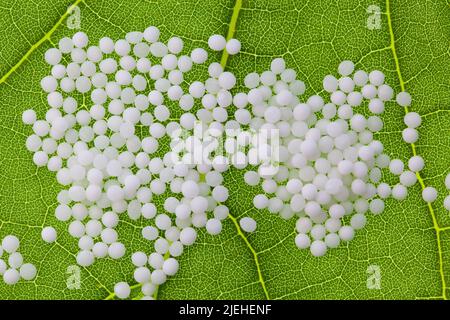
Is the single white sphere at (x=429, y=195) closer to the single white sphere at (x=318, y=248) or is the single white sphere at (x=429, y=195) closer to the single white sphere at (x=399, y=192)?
the single white sphere at (x=399, y=192)

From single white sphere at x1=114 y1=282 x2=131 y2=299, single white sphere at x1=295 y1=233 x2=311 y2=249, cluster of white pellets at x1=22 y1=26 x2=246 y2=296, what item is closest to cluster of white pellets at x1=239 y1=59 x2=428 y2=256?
single white sphere at x1=295 y1=233 x2=311 y2=249

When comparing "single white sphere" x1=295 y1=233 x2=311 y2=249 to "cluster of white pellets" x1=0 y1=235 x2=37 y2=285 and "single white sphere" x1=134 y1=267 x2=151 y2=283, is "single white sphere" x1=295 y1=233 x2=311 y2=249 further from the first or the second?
"cluster of white pellets" x1=0 y1=235 x2=37 y2=285

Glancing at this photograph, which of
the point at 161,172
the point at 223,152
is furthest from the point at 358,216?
the point at 161,172

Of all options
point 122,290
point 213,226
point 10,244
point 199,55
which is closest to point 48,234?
point 10,244

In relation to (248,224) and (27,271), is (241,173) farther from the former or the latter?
(27,271)
